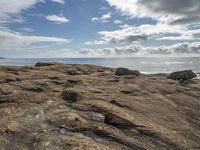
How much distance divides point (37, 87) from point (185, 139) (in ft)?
40.4

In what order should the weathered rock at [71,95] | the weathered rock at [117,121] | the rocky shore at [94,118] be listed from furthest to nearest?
the weathered rock at [71,95] → the weathered rock at [117,121] → the rocky shore at [94,118]

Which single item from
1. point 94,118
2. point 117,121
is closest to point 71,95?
point 94,118

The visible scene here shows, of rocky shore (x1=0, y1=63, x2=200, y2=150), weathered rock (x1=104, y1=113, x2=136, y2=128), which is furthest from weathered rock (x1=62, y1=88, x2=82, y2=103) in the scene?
weathered rock (x1=104, y1=113, x2=136, y2=128)

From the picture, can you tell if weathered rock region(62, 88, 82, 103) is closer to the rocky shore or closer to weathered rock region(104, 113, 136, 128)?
the rocky shore

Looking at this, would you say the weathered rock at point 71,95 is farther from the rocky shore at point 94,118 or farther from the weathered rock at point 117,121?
the weathered rock at point 117,121

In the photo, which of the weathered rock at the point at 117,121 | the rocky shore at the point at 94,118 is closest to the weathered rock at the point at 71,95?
the rocky shore at the point at 94,118

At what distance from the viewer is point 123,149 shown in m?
13.4

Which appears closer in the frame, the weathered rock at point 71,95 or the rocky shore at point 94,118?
the rocky shore at point 94,118

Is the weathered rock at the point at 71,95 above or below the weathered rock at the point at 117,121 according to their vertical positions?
above

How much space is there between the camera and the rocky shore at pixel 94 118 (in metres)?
13.4

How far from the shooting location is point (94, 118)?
16.3 meters

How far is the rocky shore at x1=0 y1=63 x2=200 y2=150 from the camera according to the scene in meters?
13.4

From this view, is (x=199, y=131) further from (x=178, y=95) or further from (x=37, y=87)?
(x=37, y=87)

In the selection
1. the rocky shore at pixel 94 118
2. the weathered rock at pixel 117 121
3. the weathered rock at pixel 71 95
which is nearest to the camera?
the rocky shore at pixel 94 118
